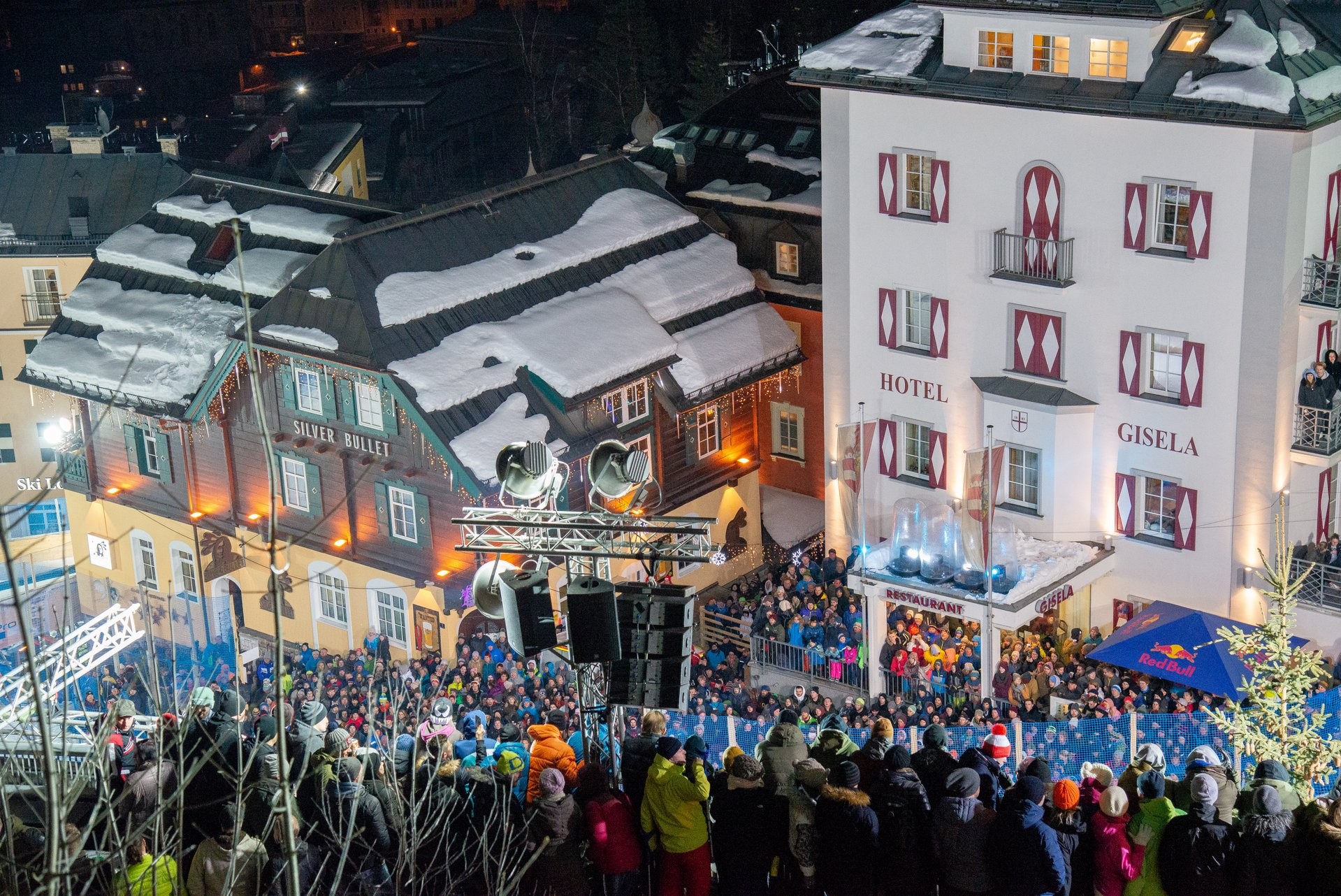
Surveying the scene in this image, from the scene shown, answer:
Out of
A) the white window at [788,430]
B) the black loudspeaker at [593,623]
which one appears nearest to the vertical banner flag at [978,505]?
the white window at [788,430]

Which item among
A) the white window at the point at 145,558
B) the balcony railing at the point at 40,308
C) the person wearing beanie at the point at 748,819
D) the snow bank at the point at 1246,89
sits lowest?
the white window at the point at 145,558

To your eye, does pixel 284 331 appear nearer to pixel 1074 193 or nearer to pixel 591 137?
pixel 1074 193

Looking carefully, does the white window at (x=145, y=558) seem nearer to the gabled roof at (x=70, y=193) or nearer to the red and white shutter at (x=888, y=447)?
the gabled roof at (x=70, y=193)

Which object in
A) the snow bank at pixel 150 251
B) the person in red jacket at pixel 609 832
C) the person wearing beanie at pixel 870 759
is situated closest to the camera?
the person wearing beanie at pixel 870 759

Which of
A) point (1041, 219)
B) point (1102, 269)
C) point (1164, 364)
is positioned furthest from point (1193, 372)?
point (1041, 219)

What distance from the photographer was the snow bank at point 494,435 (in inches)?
1453

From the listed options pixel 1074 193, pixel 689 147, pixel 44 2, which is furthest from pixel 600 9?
pixel 1074 193

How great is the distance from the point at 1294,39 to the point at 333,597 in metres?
21.6

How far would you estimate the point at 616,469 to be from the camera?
2327 cm

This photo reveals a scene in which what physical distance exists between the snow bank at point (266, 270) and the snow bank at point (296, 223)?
0.41 m

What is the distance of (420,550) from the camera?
39.4m

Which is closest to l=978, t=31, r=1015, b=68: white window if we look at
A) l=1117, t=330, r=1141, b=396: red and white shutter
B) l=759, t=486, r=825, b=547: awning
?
l=1117, t=330, r=1141, b=396: red and white shutter

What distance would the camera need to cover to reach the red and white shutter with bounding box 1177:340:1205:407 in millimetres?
34094

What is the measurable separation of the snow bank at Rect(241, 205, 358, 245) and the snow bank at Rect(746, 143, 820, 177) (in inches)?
356
